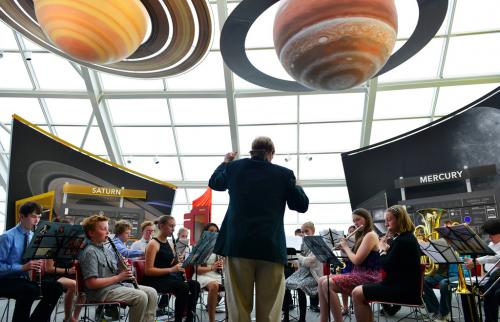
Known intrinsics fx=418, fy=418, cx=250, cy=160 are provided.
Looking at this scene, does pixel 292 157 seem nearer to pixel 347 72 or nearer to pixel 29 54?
pixel 29 54

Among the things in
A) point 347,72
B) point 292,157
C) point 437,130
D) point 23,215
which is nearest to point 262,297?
point 347,72

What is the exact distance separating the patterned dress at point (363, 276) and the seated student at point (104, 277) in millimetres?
2168

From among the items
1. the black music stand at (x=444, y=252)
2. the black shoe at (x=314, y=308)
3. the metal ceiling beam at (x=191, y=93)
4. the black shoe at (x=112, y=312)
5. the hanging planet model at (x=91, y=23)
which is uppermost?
the metal ceiling beam at (x=191, y=93)

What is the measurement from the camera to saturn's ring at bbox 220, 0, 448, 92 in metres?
4.90

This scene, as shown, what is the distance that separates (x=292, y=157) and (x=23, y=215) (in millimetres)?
11200

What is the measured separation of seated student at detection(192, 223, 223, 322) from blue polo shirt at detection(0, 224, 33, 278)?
90.4 inches

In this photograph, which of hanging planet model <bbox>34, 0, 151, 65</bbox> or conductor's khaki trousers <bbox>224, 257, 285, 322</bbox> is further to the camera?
hanging planet model <bbox>34, 0, 151, 65</bbox>

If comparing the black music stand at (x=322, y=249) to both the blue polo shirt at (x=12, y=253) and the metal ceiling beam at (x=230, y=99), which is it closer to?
the blue polo shirt at (x=12, y=253)

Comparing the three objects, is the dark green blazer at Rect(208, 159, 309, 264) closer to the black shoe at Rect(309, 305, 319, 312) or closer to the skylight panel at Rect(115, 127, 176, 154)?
the black shoe at Rect(309, 305, 319, 312)

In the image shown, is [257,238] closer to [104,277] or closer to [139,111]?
[104,277]

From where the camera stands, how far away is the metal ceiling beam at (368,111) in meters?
12.8

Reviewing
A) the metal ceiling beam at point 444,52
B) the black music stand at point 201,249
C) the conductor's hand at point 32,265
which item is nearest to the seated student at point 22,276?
the conductor's hand at point 32,265

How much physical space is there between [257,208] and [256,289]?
578 mm

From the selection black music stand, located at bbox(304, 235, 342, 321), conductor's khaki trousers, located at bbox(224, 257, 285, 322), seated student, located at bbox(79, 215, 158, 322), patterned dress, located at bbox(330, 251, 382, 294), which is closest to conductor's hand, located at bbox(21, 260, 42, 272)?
seated student, located at bbox(79, 215, 158, 322)
